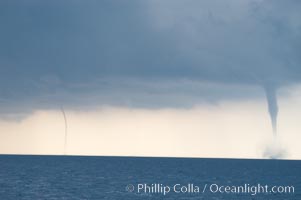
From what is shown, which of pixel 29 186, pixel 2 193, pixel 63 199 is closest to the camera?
pixel 63 199

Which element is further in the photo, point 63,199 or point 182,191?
point 182,191

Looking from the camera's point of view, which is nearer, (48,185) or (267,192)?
(267,192)

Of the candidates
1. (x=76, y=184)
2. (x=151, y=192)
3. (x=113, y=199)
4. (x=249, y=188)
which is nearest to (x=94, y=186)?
(x=76, y=184)

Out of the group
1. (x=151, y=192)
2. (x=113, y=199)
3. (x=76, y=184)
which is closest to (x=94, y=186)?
(x=76, y=184)

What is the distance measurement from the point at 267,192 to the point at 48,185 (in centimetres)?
5522

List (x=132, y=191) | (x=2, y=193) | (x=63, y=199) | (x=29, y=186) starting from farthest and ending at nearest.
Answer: (x=29, y=186), (x=132, y=191), (x=2, y=193), (x=63, y=199)

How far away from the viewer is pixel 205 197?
11419 cm

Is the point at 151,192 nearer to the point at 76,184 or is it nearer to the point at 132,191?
the point at 132,191

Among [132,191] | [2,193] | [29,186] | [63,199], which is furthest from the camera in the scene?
[29,186]

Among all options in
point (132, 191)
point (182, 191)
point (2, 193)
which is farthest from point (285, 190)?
point (2, 193)

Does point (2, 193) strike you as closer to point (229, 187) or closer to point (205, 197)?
point (205, 197)

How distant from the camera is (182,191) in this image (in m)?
127

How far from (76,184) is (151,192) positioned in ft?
93.8

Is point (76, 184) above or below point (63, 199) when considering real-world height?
above
